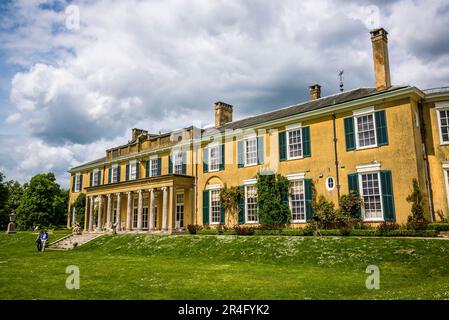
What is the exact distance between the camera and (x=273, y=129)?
2455 centimetres

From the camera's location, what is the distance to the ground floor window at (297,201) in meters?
22.1

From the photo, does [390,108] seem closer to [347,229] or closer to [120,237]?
[347,229]

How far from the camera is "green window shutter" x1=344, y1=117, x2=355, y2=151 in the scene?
20594 millimetres

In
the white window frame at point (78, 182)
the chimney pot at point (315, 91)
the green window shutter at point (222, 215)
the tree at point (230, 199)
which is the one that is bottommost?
the green window shutter at point (222, 215)

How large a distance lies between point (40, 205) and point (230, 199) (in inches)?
1589

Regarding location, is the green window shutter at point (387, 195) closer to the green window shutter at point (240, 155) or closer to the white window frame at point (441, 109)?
the white window frame at point (441, 109)

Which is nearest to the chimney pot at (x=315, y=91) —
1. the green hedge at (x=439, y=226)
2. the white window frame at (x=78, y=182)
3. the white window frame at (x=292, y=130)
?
the white window frame at (x=292, y=130)

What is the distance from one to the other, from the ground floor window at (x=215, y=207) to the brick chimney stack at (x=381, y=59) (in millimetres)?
13617

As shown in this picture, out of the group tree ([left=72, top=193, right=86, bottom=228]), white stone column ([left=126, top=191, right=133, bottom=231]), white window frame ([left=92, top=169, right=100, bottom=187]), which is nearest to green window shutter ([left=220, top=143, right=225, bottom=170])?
white stone column ([left=126, top=191, right=133, bottom=231])

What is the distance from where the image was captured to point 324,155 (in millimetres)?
21750

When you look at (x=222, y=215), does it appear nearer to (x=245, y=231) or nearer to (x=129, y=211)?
(x=245, y=231)

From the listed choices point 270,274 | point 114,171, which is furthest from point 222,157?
point 114,171

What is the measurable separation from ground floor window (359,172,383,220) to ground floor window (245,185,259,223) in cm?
725

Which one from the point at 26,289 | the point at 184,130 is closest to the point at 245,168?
the point at 184,130
